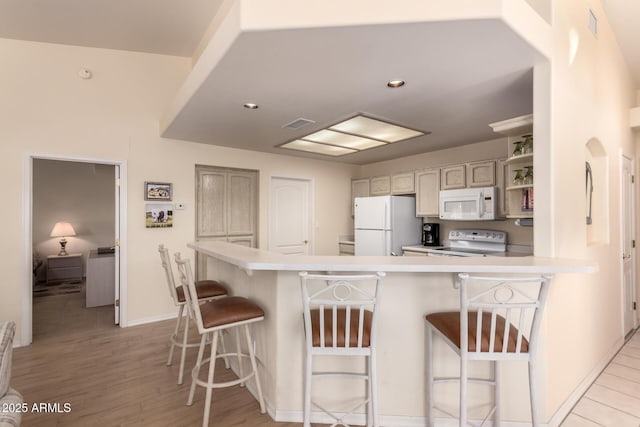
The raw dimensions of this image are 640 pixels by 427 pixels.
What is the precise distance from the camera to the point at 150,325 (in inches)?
144

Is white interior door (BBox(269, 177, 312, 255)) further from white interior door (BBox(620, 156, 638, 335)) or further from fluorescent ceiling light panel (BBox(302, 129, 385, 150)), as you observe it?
white interior door (BBox(620, 156, 638, 335))

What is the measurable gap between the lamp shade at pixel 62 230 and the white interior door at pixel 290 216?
4.14 metres

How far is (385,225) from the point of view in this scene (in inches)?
180

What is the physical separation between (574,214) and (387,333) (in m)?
1.57

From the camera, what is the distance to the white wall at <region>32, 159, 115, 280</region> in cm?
584

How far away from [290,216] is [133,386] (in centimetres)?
311

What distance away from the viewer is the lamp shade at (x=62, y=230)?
5832mm

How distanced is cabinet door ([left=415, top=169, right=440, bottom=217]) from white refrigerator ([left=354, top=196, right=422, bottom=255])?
0.21 m

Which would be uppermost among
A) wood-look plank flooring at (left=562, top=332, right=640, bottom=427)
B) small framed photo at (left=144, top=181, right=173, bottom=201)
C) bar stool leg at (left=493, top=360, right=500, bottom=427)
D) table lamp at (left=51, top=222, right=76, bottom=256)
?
small framed photo at (left=144, top=181, right=173, bottom=201)

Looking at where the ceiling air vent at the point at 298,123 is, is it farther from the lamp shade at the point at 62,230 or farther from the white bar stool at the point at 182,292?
the lamp shade at the point at 62,230

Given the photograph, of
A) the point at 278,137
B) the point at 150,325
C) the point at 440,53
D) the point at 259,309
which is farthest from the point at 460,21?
the point at 150,325

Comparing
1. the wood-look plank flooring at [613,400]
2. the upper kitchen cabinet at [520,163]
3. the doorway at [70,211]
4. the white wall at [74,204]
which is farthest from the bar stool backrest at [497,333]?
the white wall at [74,204]

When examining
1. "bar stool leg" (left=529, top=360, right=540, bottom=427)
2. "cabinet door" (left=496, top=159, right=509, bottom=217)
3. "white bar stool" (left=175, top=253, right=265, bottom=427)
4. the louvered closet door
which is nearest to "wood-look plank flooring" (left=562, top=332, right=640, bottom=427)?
"bar stool leg" (left=529, top=360, right=540, bottom=427)

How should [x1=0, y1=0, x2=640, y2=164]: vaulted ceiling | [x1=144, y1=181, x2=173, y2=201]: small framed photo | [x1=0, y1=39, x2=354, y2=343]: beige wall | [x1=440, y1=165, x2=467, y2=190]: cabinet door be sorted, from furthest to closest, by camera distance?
[x1=440, y1=165, x2=467, y2=190]: cabinet door < [x1=144, y1=181, x2=173, y2=201]: small framed photo < [x1=0, y1=39, x2=354, y2=343]: beige wall < [x1=0, y1=0, x2=640, y2=164]: vaulted ceiling
